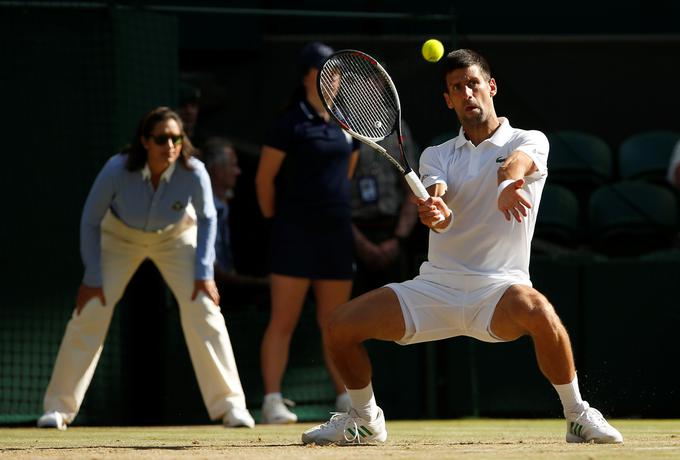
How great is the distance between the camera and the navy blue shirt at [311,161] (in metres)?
8.48

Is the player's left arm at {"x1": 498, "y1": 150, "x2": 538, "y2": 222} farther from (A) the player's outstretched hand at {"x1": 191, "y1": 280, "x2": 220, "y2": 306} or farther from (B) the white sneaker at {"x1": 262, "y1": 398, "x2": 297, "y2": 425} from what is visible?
(B) the white sneaker at {"x1": 262, "y1": 398, "x2": 297, "y2": 425}

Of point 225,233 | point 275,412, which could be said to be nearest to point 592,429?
point 275,412

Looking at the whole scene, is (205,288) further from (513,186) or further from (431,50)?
(513,186)

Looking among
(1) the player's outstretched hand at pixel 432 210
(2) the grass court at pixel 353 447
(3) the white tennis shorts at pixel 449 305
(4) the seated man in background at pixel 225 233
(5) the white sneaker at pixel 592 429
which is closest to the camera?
(2) the grass court at pixel 353 447

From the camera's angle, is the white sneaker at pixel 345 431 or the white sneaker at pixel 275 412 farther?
the white sneaker at pixel 275 412

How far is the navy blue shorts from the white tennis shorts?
2415mm

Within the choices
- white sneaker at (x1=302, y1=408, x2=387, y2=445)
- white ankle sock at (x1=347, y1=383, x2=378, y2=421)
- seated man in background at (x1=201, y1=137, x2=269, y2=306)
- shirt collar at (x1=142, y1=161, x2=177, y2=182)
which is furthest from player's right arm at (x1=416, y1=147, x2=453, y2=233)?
seated man in background at (x1=201, y1=137, x2=269, y2=306)

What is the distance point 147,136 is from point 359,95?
1.92 m

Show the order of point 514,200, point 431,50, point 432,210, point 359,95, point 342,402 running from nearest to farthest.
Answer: point 514,200, point 432,210, point 359,95, point 431,50, point 342,402

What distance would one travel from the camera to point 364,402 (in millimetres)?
6164

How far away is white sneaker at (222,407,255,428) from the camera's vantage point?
26.0 feet

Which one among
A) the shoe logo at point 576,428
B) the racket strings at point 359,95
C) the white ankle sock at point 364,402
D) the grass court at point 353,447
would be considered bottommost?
the grass court at point 353,447

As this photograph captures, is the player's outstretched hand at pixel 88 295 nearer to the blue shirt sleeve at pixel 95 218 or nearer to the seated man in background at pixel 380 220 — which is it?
the blue shirt sleeve at pixel 95 218

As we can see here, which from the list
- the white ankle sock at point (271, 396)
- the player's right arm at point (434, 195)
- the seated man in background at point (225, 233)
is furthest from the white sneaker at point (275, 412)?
the player's right arm at point (434, 195)
